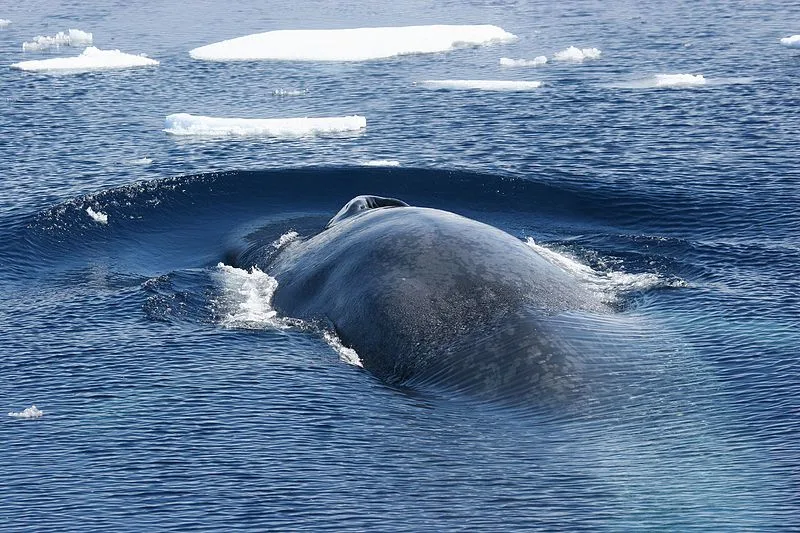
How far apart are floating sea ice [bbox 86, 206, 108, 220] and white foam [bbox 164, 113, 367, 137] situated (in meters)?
9.90

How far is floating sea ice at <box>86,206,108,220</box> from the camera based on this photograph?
→ 28298 millimetres

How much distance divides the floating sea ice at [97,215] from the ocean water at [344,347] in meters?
0.09

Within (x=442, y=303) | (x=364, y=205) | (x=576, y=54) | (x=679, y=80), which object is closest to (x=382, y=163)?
(x=364, y=205)

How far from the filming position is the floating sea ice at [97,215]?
28298mm

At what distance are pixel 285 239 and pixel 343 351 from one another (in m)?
7.09

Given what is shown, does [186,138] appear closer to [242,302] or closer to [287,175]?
[287,175]

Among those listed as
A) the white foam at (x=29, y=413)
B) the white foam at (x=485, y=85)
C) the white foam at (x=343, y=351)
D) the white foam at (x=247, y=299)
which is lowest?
the white foam at (x=29, y=413)

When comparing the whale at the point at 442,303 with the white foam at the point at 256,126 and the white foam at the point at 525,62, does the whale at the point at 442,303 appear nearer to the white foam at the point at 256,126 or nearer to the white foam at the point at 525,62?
the white foam at the point at 256,126

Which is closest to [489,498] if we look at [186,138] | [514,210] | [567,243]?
[567,243]

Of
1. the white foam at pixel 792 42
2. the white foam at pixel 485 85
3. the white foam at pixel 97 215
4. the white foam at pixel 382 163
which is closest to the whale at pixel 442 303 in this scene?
the white foam at pixel 97 215

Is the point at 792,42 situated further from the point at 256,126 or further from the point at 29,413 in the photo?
the point at 29,413

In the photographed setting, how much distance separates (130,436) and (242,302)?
19.3 ft

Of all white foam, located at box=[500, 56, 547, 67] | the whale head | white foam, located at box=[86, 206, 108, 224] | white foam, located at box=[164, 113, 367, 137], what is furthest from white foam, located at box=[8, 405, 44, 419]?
white foam, located at box=[500, 56, 547, 67]

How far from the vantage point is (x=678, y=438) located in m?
15.4
